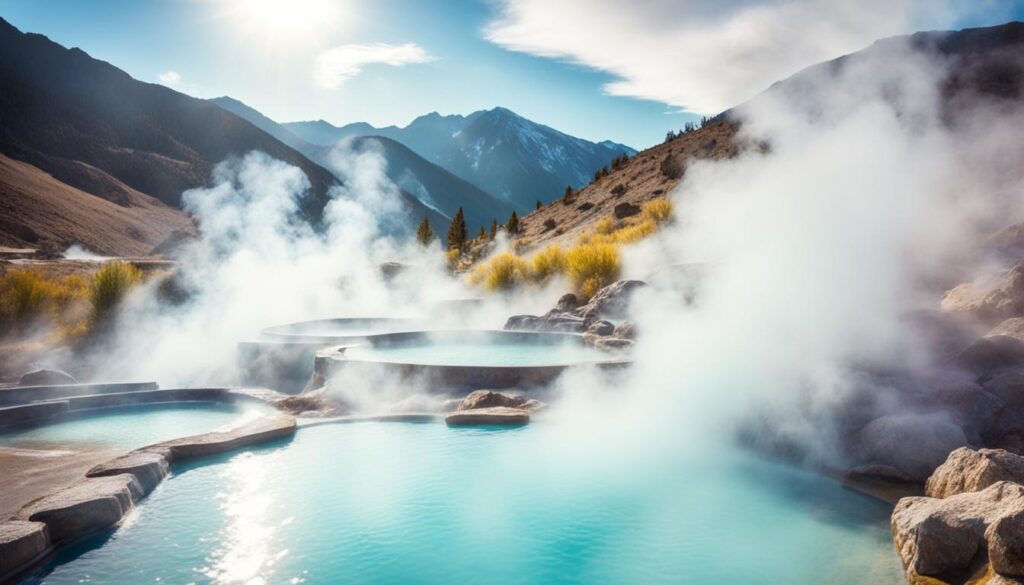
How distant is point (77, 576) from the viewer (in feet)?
12.7

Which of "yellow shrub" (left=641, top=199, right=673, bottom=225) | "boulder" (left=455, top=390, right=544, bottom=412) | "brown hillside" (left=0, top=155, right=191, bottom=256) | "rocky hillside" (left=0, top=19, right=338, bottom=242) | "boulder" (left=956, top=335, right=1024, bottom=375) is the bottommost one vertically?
"boulder" (left=455, top=390, right=544, bottom=412)

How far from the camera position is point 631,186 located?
1102 inches

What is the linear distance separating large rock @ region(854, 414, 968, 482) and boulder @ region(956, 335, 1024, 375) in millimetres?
1166

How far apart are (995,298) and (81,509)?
8666mm

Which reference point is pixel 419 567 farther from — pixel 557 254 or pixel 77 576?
pixel 557 254

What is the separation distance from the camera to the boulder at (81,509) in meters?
4.28

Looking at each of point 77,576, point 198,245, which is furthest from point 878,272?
point 198,245

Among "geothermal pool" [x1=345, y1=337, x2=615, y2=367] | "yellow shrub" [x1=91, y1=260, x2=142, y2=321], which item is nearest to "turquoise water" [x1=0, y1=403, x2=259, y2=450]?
"geothermal pool" [x1=345, y1=337, x2=615, y2=367]

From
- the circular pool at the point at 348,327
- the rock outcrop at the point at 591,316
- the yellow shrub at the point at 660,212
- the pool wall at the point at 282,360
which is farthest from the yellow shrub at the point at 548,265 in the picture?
the pool wall at the point at 282,360

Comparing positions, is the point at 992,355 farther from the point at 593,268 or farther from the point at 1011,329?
the point at 593,268

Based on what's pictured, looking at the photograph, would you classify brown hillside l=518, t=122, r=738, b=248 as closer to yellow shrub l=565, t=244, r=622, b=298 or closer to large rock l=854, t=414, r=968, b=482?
yellow shrub l=565, t=244, r=622, b=298

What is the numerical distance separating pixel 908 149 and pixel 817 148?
2.92m

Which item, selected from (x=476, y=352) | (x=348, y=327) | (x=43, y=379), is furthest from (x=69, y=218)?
(x=476, y=352)

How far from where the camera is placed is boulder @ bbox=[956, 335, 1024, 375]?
617 cm
